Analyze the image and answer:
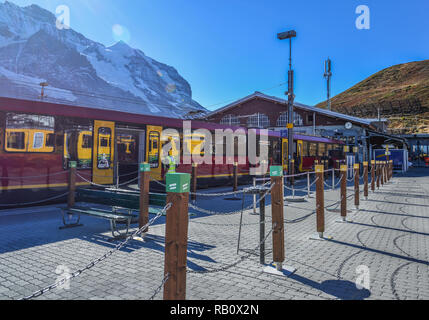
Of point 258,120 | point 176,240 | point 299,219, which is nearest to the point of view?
point 176,240

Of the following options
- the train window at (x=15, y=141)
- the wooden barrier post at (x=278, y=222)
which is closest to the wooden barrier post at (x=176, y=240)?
the wooden barrier post at (x=278, y=222)

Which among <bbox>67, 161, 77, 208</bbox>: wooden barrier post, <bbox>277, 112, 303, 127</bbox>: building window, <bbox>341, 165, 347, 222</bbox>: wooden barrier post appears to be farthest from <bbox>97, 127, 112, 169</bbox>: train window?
<bbox>277, 112, 303, 127</bbox>: building window

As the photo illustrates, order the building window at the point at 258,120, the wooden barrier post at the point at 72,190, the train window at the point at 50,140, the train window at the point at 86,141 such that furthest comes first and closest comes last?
1. the building window at the point at 258,120
2. the train window at the point at 86,141
3. the train window at the point at 50,140
4. the wooden barrier post at the point at 72,190

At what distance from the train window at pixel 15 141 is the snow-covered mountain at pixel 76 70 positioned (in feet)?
274

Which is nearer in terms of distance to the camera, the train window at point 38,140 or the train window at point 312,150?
the train window at point 38,140

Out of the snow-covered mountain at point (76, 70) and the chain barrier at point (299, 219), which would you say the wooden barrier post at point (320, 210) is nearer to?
the chain barrier at point (299, 219)

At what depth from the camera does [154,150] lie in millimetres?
11875

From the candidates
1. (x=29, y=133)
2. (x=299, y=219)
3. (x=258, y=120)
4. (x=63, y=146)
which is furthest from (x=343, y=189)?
(x=258, y=120)

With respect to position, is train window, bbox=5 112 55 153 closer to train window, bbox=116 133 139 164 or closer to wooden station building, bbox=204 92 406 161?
train window, bbox=116 133 139 164

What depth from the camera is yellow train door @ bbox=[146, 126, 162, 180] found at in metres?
11.7

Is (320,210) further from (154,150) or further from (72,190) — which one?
(154,150)

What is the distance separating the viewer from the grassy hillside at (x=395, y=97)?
264 ft

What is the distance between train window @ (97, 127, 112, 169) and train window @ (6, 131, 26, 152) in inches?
86.6

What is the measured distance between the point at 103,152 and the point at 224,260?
22.8 ft
